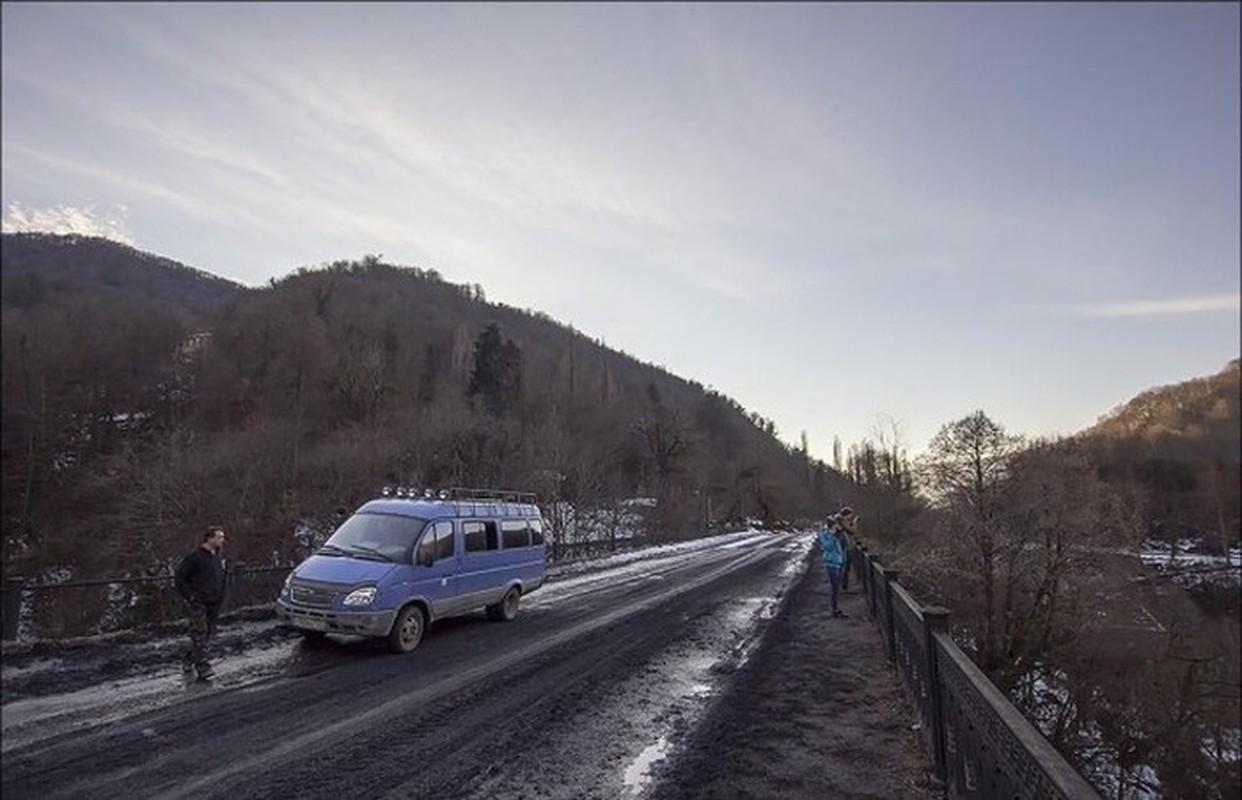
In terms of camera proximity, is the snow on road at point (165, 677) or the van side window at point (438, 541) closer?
the snow on road at point (165, 677)

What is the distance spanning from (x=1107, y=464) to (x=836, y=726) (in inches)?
209

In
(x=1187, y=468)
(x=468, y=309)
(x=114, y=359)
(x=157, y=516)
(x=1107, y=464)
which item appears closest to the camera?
(x=114, y=359)

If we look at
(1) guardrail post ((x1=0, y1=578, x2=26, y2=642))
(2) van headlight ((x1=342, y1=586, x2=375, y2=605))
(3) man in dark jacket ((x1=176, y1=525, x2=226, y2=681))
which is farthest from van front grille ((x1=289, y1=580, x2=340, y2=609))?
(1) guardrail post ((x1=0, y1=578, x2=26, y2=642))

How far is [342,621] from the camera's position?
943 cm

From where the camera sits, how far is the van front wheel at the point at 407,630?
9.95 meters

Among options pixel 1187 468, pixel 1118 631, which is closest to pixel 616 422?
pixel 1118 631

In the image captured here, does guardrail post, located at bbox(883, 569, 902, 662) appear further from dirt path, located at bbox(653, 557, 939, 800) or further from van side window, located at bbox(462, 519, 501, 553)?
van side window, located at bbox(462, 519, 501, 553)

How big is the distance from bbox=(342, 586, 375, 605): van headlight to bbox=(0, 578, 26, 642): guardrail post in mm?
3582

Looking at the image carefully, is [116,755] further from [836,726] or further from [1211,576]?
[1211,576]

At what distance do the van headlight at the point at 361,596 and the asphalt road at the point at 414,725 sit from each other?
30.5 inches

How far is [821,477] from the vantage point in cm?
13400

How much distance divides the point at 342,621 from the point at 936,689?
727 centimetres

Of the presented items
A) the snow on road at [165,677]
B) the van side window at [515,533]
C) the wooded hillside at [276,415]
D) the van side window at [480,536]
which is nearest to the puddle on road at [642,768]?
the snow on road at [165,677]

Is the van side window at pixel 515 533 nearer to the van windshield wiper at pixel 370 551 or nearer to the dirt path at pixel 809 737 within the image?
the van windshield wiper at pixel 370 551
